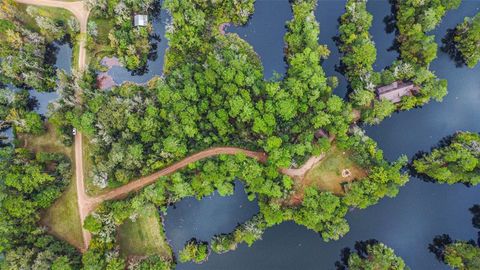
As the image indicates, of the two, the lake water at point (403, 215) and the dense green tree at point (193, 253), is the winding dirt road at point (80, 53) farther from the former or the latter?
the dense green tree at point (193, 253)

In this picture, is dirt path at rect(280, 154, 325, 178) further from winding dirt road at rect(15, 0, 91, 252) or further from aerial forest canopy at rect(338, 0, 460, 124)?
winding dirt road at rect(15, 0, 91, 252)

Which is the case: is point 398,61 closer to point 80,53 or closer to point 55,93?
point 80,53

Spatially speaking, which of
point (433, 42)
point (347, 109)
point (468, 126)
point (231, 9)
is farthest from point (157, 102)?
point (468, 126)

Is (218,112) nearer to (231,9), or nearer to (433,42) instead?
(231,9)

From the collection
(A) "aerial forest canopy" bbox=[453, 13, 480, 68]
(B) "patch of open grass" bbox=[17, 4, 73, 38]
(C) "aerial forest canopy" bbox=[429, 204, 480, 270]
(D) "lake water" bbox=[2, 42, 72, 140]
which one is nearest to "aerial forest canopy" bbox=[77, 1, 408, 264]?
(D) "lake water" bbox=[2, 42, 72, 140]

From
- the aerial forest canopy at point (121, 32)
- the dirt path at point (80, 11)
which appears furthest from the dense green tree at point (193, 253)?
the dirt path at point (80, 11)
